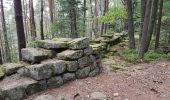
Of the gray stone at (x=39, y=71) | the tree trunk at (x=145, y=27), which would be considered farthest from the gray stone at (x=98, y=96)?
the tree trunk at (x=145, y=27)

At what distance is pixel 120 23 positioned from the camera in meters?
22.1

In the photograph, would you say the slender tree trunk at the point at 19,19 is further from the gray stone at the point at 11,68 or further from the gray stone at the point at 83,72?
the gray stone at the point at 83,72

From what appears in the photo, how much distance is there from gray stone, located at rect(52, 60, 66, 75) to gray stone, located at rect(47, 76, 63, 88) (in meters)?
0.17

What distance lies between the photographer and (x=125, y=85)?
7.16 meters

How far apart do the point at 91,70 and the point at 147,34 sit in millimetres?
4067

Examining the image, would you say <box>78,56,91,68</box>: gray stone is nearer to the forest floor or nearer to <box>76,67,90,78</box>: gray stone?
<box>76,67,90,78</box>: gray stone

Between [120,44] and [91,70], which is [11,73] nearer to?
[91,70]

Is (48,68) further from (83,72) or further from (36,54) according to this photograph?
(83,72)

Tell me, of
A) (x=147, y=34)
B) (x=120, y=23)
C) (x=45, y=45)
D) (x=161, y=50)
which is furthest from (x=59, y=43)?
(x=120, y=23)

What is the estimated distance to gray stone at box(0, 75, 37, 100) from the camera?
5.81 m

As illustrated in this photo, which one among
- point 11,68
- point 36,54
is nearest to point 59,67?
point 36,54

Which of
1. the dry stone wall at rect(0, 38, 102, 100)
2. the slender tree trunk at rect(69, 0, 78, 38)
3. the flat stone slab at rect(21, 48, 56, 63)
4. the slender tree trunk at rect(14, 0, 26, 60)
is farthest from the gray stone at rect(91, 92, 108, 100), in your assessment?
the slender tree trunk at rect(69, 0, 78, 38)

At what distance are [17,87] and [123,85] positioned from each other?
10.5 ft

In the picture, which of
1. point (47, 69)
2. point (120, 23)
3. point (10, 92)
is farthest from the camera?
point (120, 23)
